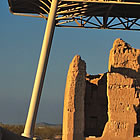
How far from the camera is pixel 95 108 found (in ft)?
61.5

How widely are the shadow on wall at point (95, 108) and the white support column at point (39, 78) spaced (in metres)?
9.44

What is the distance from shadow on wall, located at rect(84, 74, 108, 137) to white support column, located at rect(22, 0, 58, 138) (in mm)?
9445

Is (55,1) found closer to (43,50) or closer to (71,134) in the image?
(43,50)

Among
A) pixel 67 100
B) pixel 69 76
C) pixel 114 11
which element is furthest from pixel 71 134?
pixel 114 11

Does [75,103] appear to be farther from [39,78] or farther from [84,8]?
[39,78]

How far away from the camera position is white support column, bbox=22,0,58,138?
29.0ft

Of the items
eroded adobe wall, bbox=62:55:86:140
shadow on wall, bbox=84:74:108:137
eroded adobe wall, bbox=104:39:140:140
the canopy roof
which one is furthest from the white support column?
shadow on wall, bbox=84:74:108:137

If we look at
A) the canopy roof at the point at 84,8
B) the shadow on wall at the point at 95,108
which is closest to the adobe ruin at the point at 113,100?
the shadow on wall at the point at 95,108

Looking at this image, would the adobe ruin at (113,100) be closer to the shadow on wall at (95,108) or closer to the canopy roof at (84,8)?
the shadow on wall at (95,108)

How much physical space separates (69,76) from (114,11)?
445 cm

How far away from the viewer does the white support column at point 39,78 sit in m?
8.85

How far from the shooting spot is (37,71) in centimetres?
947

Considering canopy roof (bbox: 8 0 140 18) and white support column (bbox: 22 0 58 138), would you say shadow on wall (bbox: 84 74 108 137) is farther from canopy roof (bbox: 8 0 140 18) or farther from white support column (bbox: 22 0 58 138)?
white support column (bbox: 22 0 58 138)

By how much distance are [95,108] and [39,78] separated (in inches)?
394
